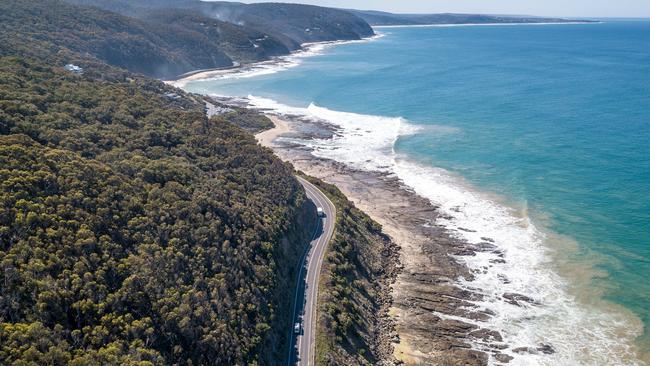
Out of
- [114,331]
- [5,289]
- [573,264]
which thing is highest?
[5,289]

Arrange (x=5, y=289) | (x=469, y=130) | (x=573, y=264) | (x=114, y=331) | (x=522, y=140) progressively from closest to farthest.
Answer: (x=5, y=289)
(x=114, y=331)
(x=573, y=264)
(x=522, y=140)
(x=469, y=130)

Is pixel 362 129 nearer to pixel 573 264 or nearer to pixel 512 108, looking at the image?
pixel 512 108

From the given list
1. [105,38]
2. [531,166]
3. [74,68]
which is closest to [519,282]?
[531,166]

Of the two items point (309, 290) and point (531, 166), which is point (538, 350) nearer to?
point (309, 290)

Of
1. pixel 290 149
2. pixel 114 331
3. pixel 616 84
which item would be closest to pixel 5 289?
pixel 114 331

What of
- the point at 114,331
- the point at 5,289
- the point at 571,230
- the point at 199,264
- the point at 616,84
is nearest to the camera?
the point at 5,289

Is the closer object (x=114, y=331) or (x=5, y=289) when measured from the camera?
(x=5, y=289)
